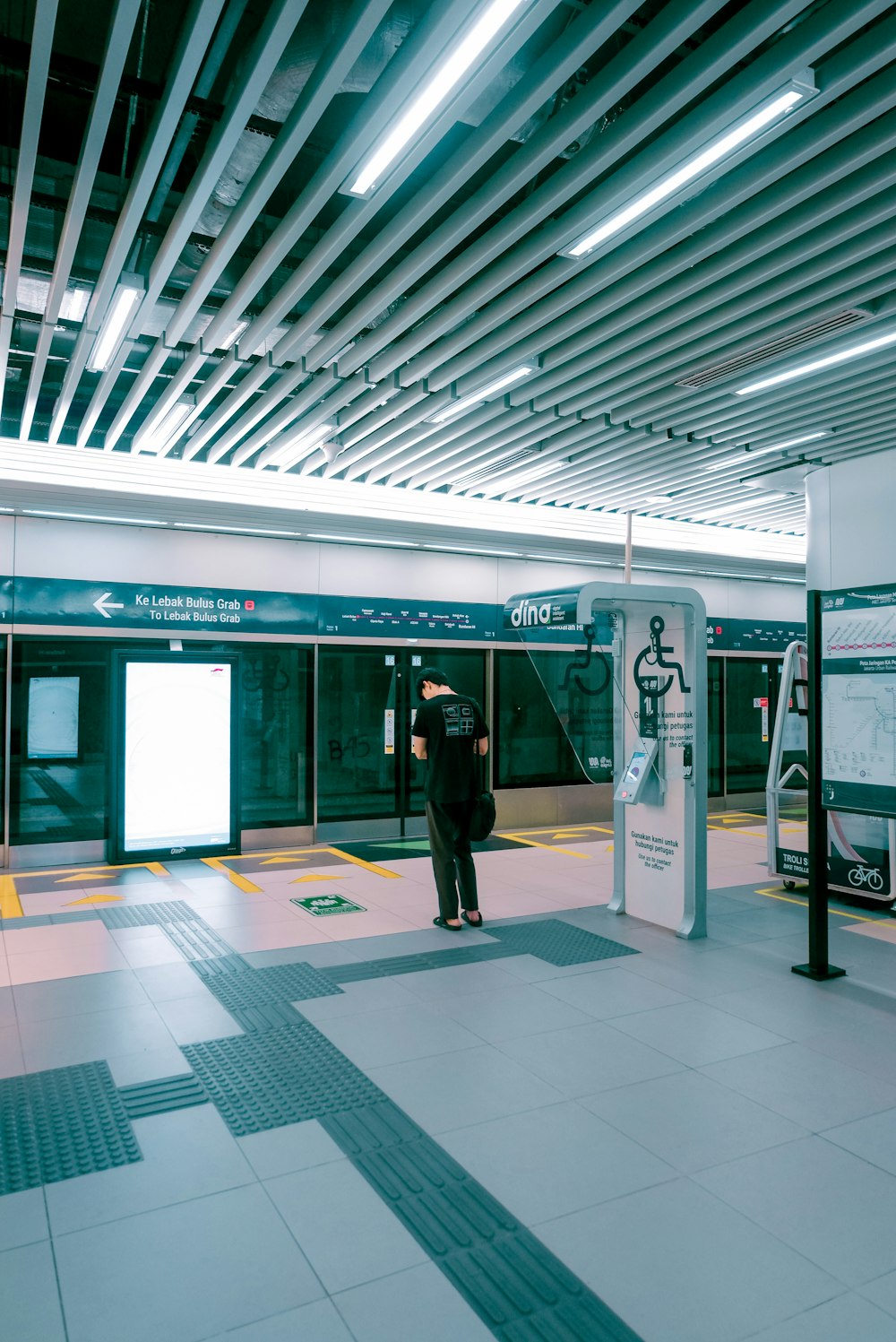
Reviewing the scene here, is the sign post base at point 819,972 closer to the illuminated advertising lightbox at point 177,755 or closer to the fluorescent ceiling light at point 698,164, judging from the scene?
the fluorescent ceiling light at point 698,164

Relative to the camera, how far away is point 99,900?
6488mm

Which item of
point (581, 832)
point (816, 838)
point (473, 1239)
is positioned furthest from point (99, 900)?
point (581, 832)

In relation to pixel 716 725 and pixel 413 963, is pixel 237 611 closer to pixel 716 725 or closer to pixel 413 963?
pixel 413 963

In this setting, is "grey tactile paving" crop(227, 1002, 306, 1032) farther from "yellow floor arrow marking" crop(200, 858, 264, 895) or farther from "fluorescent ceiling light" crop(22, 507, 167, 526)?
"fluorescent ceiling light" crop(22, 507, 167, 526)

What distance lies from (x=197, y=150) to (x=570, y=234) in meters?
2.11

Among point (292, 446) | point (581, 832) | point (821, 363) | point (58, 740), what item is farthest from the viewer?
point (581, 832)

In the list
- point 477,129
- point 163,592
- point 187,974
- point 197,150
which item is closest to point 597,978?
point 187,974

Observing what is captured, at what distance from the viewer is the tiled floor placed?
2.22 meters

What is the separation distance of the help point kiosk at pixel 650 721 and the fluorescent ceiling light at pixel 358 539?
3.10 meters

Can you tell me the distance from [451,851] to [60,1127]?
2.98 m

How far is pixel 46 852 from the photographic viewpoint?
7.71 m

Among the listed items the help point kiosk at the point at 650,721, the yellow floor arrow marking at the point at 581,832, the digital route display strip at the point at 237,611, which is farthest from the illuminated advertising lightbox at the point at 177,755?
the yellow floor arrow marking at the point at 581,832

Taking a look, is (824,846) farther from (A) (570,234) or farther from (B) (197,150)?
(B) (197,150)

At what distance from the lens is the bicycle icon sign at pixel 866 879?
6445mm
